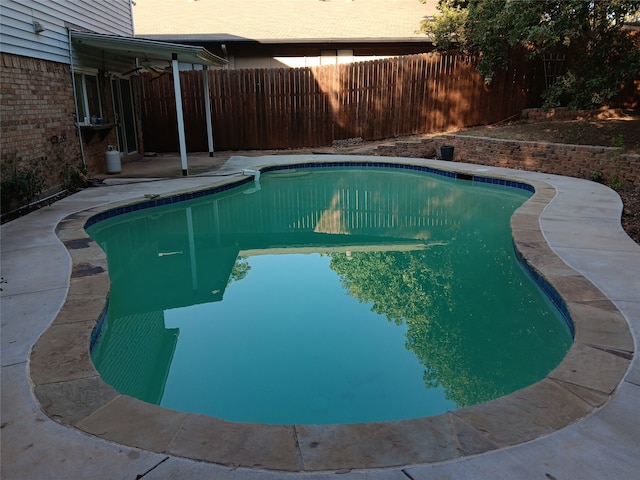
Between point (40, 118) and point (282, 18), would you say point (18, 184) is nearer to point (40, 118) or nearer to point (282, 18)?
point (40, 118)

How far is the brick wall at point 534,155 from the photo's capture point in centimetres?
792

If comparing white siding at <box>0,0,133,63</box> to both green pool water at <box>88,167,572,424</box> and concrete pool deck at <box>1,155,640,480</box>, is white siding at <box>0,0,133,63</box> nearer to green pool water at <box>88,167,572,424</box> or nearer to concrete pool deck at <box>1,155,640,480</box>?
green pool water at <box>88,167,572,424</box>

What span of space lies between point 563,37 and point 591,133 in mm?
2110

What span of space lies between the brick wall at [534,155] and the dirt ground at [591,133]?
1.09 ft

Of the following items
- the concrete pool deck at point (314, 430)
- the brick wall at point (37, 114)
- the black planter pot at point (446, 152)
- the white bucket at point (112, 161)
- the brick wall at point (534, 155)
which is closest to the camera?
the concrete pool deck at point (314, 430)

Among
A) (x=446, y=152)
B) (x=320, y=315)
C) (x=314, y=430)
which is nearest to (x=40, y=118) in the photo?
(x=320, y=315)

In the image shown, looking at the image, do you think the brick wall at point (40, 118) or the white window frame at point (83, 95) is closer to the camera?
the brick wall at point (40, 118)

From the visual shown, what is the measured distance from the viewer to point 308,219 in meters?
7.46

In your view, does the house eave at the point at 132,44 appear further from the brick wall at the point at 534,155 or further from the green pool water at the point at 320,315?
the brick wall at the point at 534,155

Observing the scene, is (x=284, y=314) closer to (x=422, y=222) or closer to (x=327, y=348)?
(x=327, y=348)

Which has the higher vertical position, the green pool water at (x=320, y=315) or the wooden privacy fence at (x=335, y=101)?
the wooden privacy fence at (x=335, y=101)

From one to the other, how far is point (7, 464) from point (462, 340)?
2841 millimetres

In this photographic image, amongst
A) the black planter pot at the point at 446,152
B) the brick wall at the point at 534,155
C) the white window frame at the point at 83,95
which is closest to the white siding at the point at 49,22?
the white window frame at the point at 83,95

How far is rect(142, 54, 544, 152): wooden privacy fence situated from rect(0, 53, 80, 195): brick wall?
15.9 feet
